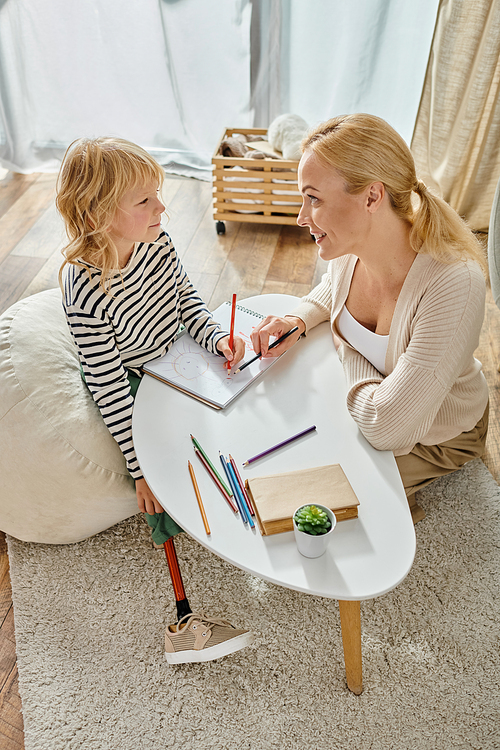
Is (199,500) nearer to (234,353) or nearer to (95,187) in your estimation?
(234,353)

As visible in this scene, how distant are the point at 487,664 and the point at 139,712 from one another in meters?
0.83

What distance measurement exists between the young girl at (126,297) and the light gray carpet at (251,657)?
0.11 meters

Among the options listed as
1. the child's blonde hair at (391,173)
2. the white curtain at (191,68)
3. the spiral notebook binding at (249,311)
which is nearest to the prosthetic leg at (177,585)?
the spiral notebook binding at (249,311)

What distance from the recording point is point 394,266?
4.21ft

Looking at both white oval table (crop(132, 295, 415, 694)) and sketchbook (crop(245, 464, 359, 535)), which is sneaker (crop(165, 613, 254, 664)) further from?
sketchbook (crop(245, 464, 359, 535))

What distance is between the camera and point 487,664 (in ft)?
4.58

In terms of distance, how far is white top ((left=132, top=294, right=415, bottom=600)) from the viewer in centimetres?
99

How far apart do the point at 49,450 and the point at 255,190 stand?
5.41 feet

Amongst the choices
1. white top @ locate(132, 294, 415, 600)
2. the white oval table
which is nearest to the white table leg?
the white oval table

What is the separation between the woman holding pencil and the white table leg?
334mm

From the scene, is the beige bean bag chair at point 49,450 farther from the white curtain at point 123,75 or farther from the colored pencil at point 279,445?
the white curtain at point 123,75

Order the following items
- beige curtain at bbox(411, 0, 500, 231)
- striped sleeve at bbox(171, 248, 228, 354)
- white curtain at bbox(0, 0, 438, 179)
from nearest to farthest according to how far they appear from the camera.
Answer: striped sleeve at bbox(171, 248, 228, 354) < beige curtain at bbox(411, 0, 500, 231) < white curtain at bbox(0, 0, 438, 179)

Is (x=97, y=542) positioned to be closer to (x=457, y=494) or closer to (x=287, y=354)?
(x=287, y=354)

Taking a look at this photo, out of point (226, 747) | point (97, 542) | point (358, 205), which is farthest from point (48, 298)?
point (226, 747)
